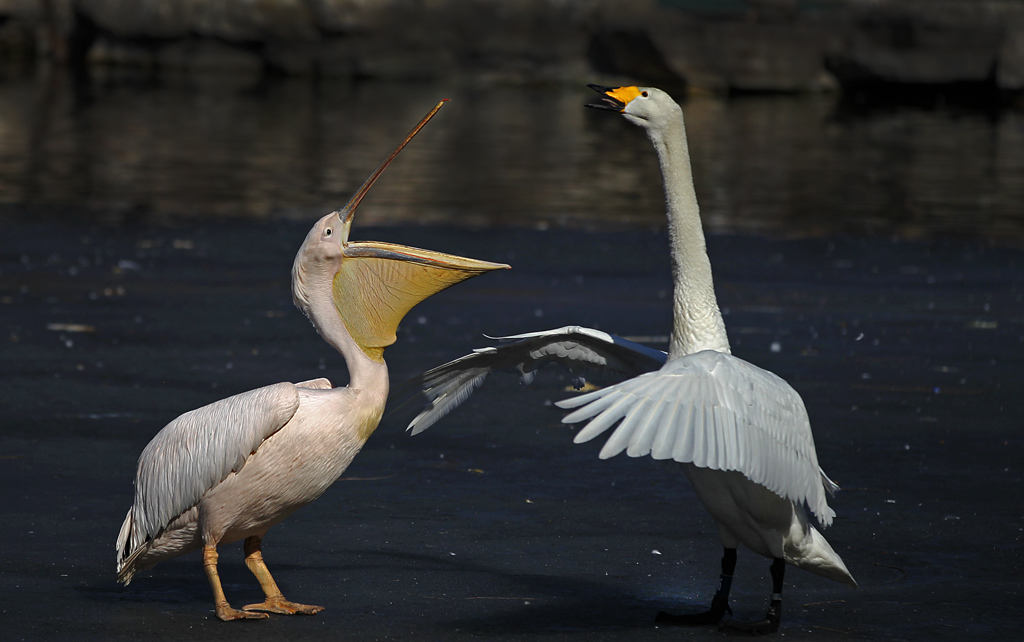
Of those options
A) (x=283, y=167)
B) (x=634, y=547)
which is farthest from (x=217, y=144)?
(x=634, y=547)

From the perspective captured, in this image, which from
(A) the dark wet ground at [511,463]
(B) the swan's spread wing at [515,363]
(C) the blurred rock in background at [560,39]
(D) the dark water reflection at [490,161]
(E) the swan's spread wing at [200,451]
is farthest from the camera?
(C) the blurred rock in background at [560,39]

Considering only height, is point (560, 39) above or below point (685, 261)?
above

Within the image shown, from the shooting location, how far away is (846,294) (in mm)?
10336

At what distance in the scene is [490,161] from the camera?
1900 centimetres

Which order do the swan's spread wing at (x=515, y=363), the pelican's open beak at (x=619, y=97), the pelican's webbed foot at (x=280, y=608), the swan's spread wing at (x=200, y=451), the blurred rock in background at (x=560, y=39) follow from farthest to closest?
the blurred rock in background at (x=560, y=39) → the swan's spread wing at (x=515, y=363) → the pelican's open beak at (x=619, y=97) → the pelican's webbed foot at (x=280, y=608) → the swan's spread wing at (x=200, y=451)

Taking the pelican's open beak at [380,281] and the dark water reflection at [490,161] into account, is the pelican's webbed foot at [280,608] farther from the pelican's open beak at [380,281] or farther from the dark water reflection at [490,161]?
the dark water reflection at [490,161]

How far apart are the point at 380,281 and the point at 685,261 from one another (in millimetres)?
1133

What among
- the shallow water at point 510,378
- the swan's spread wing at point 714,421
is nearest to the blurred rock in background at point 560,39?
the shallow water at point 510,378

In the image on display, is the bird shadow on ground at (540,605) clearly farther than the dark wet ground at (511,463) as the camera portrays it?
No

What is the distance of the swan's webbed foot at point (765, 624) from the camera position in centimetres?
444

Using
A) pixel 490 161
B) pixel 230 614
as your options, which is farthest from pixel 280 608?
pixel 490 161

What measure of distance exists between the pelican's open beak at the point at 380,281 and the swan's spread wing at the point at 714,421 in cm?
86

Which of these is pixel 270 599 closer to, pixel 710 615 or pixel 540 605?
pixel 540 605

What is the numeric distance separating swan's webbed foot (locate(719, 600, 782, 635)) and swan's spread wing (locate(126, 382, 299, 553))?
5.42 feet
